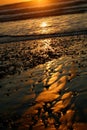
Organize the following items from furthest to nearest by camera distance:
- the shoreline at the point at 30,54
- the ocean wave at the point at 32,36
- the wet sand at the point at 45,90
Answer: the ocean wave at the point at 32,36, the shoreline at the point at 30,54, the wet sand at the point at 45,90

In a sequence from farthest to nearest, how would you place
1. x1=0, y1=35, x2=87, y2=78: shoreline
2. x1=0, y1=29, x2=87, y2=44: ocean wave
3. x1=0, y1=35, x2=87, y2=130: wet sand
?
1. x1=0, y1=29, x2=87, y2=44: ocean wave
2. x1=0, y1=35, x2=87, y2=78: shoreline
3. x1=0, y1=35, x2=87, y2=130: wet sand

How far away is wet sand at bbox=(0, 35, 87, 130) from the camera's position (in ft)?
32.5

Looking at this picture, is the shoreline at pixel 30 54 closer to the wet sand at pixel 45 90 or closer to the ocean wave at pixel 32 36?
the wet sand at pixel 45 90

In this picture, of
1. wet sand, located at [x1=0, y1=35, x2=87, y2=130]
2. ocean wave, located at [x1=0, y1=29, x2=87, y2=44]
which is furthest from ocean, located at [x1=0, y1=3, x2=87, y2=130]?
ocean wave, located at [x1=0, y1=29, x2=87, y2=44]

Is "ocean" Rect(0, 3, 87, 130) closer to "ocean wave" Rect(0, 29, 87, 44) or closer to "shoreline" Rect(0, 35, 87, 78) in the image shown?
"shoreline" Rect(0, 35, 87, 78)

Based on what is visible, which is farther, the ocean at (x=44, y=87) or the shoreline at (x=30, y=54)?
the shoreline at (x=30, y=54)

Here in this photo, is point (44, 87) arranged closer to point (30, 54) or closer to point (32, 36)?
point (30, 54)

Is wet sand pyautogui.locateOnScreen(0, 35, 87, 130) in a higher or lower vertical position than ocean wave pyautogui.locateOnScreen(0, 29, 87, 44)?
higher

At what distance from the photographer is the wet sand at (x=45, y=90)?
991 centimetres

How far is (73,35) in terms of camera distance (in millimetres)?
26953

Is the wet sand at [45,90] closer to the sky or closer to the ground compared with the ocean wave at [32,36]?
closer to the sky

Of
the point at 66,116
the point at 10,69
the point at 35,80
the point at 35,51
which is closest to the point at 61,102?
the point at 66,116

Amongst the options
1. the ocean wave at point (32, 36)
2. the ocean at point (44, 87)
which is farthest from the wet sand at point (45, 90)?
the ocean wave at point (32, 36)

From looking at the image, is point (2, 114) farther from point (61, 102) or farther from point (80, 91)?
point (80, 91)
